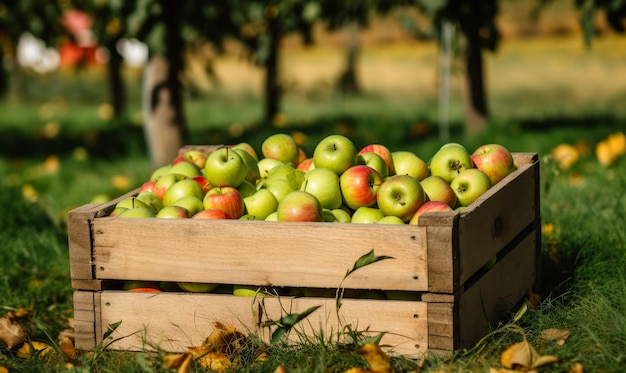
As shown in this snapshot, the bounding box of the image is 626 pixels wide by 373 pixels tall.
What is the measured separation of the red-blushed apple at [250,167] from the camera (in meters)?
3.34

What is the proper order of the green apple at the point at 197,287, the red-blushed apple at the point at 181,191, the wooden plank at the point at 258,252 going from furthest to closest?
1. the red-blushed apple at the point at 181,191
2. the green apple at the point at 197,287
3. the wooden plank at the point at 258,252

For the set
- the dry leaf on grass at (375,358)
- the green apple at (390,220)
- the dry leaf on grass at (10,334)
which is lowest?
the dry leaf on grass at (10,334)

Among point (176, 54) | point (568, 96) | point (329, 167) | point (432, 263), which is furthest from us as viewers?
point (568, 96)

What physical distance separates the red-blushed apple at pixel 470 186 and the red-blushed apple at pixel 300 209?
533mm

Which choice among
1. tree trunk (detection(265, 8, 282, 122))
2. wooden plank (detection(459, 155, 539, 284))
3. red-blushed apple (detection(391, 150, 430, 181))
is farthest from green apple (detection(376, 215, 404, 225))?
tree trunk (detection(265, 8, 282, 122))

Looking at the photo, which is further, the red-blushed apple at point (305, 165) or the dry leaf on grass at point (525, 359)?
the red-blushed apple at point (305, 165)

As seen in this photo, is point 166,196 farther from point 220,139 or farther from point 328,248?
point 220,139

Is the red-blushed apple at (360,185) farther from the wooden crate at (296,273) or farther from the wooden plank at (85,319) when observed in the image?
the wooden plank at (85,319)

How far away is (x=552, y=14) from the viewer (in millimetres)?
17969

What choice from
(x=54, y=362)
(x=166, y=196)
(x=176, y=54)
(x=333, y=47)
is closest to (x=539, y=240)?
(x=166, y=196)

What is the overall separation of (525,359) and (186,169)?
5.13 ft

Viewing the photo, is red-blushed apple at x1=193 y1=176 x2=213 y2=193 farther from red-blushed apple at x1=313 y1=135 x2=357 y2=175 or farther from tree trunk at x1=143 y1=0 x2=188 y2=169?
tree trunk at x1=143 y1=0 x2=188 y2=169

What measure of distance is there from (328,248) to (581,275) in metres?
1.24

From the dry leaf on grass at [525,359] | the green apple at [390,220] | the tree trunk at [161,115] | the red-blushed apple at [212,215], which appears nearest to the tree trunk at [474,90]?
the tree trunk at [161,115]
